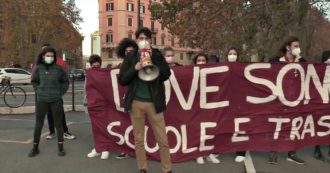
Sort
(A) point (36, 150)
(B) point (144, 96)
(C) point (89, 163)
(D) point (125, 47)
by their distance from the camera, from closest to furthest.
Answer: (B) point (144, 96) → (D) point (125, 47) → (C) point (89, 163) → (A) point (36, 150)

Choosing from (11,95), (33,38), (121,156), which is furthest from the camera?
(33,38)

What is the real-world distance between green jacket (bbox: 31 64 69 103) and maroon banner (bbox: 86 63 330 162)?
59 cm

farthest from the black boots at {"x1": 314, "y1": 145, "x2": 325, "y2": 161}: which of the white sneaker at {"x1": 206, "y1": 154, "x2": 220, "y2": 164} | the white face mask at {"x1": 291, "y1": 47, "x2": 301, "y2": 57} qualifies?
the white sneaker at {"x1": 206, "y1": 154, "x2": 220, "y2": 164}

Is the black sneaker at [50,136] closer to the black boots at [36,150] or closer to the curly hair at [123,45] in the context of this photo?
the black boots at [36,150]

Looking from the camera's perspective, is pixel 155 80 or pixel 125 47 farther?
pixel 125 47

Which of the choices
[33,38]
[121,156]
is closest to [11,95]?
[121,156]

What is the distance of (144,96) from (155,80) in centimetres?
27

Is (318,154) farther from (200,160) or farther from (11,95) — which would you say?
(11,95)

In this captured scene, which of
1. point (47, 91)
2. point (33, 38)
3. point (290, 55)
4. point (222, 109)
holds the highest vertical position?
point (33, 38)

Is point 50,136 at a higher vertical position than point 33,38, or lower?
lower

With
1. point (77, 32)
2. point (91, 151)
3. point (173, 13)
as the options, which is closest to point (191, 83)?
point (91, 151)

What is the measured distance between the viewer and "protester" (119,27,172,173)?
6.52 meters

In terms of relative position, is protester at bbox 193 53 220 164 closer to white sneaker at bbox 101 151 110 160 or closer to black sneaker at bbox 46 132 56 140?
white sneaker at bbox 101 151 110 160

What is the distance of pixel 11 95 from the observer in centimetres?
1719
